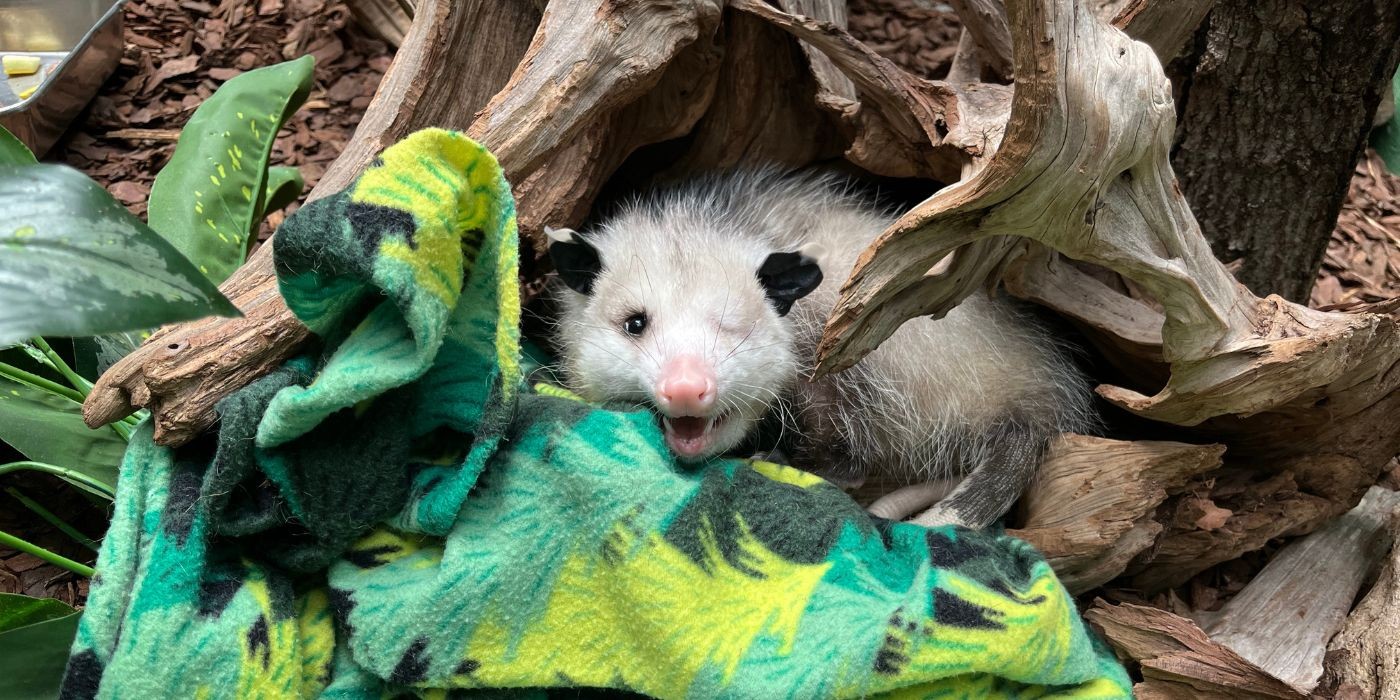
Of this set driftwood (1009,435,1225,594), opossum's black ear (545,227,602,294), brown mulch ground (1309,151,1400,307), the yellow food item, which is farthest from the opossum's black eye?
the yellow food item

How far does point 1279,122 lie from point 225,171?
7.06 ft

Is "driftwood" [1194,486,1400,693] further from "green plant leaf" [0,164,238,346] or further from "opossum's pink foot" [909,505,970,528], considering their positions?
"green plant leaf" [0,164,238,346]

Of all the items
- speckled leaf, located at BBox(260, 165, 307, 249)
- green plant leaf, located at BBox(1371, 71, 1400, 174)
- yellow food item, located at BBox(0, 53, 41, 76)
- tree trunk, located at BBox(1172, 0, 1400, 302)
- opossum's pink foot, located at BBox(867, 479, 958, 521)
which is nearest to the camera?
tree trunk, located at BBox(1172, 0, 1400, 302)

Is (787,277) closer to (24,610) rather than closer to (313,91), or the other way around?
(24,610)

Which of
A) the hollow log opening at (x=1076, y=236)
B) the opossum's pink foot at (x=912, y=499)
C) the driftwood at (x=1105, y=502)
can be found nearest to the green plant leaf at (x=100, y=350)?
the hollow log opening at (x=1076, y=236)

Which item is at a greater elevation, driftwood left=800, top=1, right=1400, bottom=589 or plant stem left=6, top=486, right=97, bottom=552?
driftwood left=800, top=1, right=1400, bottom=589

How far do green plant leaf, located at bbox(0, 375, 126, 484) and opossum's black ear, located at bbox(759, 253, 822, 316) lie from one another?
1203mm

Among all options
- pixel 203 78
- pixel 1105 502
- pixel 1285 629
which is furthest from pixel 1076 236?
pixel 203 78

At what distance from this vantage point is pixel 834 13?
2.26 meters

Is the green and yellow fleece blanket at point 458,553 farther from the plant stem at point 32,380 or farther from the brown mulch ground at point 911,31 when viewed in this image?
the brown mulch ground at point 911,31

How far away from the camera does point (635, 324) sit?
2.03m

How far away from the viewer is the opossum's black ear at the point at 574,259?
2.03 meters

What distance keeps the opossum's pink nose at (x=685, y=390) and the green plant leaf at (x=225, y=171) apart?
98 centimetres

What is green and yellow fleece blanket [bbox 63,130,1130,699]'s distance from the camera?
1479mm
